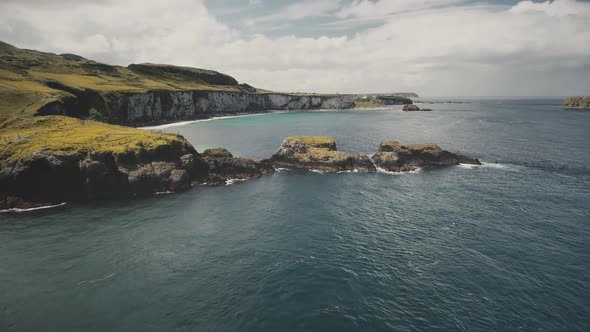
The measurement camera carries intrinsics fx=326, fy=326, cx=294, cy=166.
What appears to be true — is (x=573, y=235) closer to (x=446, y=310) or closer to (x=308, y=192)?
(x=446, y=310)

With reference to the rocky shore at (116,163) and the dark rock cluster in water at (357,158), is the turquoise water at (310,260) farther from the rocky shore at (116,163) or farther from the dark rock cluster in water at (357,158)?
the dark rock cluster in water at (357,158)

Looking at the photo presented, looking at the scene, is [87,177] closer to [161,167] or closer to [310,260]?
[161,167]

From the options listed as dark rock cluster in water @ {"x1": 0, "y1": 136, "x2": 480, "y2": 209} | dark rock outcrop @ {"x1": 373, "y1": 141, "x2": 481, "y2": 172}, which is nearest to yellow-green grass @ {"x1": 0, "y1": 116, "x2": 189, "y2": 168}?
dark rock cluster in water @ {"x1": 0, "y1": 136, "x2": 480, "y2": 209}

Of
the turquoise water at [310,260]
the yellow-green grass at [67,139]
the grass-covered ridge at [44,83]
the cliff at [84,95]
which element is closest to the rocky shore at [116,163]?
the yellow-green grass at [67,139]

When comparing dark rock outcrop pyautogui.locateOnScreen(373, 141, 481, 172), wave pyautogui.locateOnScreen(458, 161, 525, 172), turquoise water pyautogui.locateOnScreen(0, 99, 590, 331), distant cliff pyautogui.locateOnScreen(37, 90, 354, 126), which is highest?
distant cliff pyautogui.locateOnScreen(37, 90, 354, 126)

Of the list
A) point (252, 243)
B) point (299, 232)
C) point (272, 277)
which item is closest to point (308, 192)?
point (299, 232)

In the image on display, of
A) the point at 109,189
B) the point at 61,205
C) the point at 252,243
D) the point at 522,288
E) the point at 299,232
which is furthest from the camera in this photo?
the point at 109,189

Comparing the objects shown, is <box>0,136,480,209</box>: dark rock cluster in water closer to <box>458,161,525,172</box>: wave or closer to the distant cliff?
<box>458,161,525,172</box>: wave
